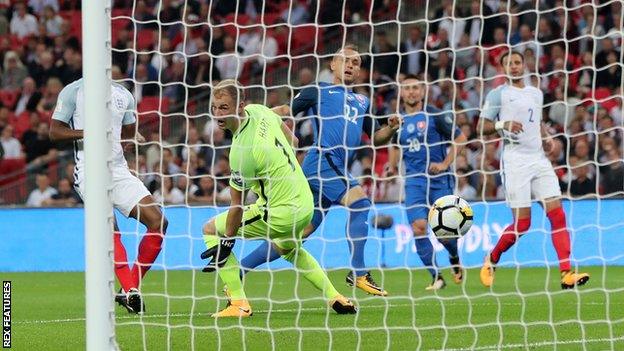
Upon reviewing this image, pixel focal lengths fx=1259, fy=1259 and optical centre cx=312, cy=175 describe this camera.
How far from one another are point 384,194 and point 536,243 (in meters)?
2.12

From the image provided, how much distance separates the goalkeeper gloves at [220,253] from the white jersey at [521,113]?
3.37m

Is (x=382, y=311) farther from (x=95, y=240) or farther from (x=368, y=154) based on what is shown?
(x=368, y=154)

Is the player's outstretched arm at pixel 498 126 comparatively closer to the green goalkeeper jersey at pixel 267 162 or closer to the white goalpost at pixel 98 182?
the green goalkeeper jersey at pixel 267 162

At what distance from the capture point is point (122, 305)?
29.7ft

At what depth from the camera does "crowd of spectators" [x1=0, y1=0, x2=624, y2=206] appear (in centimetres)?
1409

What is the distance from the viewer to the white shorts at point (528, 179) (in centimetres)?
1086

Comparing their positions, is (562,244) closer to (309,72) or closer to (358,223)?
(358,223)

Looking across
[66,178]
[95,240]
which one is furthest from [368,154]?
[95,240]

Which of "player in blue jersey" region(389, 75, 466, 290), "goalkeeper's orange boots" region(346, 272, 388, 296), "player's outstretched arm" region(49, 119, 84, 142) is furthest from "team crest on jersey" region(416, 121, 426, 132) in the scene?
"player's outstretched arm" region(49, 119, 84, 142)

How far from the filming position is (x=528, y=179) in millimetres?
10875

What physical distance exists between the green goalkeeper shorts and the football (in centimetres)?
152

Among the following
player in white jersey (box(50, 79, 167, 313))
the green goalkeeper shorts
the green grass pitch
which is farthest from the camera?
player in white jersey (box(50, 79, 167, 313))

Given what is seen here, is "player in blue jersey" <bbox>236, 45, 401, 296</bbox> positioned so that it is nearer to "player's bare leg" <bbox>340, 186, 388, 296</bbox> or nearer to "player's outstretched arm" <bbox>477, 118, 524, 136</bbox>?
"player's bare leg" <bbox>340, 186, 388, 296</bbox>

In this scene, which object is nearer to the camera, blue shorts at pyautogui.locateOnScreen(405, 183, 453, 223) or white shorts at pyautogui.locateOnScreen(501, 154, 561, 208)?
white shorts at pyautogui.locateOnScreen(501, 154, 561, 208)
